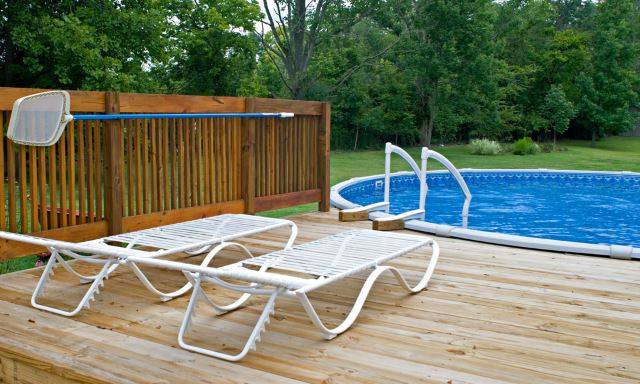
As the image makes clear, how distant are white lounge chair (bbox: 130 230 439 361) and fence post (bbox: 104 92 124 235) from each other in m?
1.35

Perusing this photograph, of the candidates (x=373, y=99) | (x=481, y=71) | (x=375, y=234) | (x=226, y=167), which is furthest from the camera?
(x=373, y=99)

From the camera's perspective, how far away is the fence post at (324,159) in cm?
686

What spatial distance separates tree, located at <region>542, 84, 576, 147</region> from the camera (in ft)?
79.9

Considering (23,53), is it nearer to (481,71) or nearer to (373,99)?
(373,99)

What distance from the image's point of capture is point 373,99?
23125 millimetres

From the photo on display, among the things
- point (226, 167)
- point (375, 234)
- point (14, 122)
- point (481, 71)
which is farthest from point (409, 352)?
point (481, 71)

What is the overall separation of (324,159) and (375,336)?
13.2ft

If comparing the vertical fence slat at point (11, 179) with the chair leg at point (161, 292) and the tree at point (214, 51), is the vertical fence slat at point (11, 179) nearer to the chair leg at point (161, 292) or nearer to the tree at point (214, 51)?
the chair leg at point (161, 292)

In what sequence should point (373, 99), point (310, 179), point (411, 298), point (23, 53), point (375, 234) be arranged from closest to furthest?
point (411, 298), point (375, 234), point (310, 179), point (23, 53), point (373, 99)

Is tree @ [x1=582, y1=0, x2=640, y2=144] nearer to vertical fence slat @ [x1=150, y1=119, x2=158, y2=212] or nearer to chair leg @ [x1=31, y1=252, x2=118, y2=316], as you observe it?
vertical fence slat @ [x1=150, y1=119, x2=158, y2=212]

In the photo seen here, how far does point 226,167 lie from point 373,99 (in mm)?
17812

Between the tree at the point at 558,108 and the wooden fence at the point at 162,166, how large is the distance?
64.7ft

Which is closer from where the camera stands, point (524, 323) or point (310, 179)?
point (524, 323)

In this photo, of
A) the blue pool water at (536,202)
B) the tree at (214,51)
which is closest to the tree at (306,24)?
the tree at (214,51)
